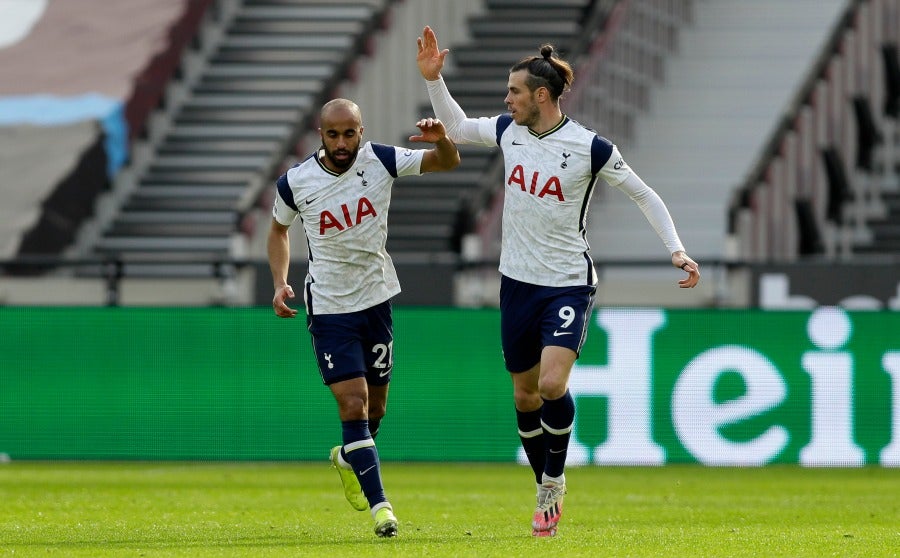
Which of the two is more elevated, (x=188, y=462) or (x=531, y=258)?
(x=531, y=258)

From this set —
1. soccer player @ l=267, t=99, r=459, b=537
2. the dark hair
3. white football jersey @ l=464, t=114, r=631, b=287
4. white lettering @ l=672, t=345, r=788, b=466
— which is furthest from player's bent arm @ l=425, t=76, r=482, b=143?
white lettering @ l=672, t=345, r=788, b=466

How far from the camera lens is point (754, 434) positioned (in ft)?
55.7

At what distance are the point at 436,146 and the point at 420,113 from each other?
56.3ft

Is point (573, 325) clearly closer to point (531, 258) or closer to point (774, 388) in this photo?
point (531, 258)

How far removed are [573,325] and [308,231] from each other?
1.49 metres

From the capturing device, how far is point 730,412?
17.0 metres

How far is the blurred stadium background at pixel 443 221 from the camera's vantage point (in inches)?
674

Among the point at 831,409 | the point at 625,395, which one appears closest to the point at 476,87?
the point at 625,395

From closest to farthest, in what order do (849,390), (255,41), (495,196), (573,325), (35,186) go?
(573,325) < (849,390) < (495,196) < (35,186) < (255,41)

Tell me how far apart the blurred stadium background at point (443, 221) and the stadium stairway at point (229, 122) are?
0.14 feet

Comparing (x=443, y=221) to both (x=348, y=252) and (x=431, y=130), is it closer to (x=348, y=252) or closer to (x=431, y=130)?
(x=348, y=252)

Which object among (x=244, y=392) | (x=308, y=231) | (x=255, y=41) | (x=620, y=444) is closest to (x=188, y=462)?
(x=244, y=392)

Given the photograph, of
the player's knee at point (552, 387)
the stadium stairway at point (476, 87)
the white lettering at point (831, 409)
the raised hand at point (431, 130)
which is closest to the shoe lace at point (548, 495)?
the player's knee at point (552, 387)

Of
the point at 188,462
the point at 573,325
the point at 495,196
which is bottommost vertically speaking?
the point at 188,462
